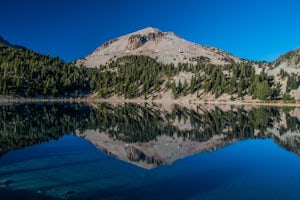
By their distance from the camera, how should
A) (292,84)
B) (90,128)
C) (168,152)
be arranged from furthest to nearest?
1. (292,84)
2. (90,128)
3. (168,152)

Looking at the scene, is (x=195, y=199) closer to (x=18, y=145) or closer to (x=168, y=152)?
(x=168, y=152)

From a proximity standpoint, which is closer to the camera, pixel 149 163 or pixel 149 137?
pixel 149 163

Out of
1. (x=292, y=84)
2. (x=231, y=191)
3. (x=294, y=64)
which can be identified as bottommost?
(x=231, y=191)

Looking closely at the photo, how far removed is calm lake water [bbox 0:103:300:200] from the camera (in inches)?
817

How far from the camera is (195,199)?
19031 mm

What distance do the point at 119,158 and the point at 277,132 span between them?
3183 centimetres

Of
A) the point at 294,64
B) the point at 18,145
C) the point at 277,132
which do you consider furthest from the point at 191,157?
the point at 294,64

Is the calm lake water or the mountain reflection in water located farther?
the mountain reflection in water

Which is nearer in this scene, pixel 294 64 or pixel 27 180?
pixel 27 180

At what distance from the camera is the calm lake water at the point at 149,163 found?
2075 cm

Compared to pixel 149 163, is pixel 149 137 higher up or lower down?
higher up

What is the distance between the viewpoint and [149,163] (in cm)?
2972

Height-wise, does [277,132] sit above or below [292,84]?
below

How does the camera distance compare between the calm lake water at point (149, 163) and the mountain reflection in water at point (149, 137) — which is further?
the mountain reflection in water at point (149, 137)
